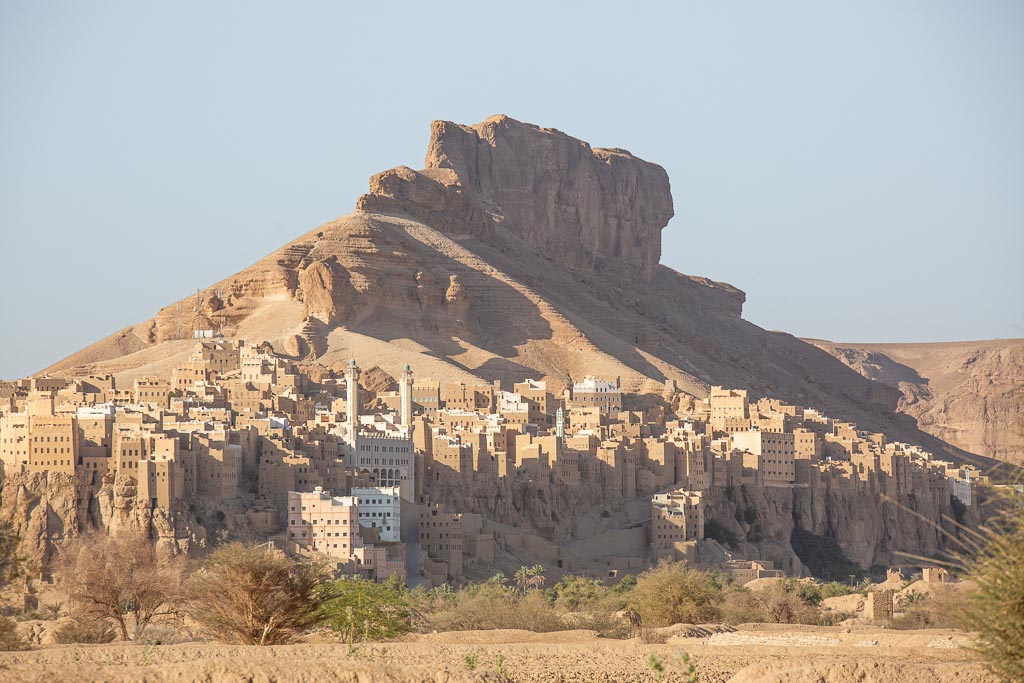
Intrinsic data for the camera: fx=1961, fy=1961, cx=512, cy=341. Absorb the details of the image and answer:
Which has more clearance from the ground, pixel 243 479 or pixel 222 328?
pixel 222 328

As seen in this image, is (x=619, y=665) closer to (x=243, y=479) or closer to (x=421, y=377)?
(x=243, y=479)

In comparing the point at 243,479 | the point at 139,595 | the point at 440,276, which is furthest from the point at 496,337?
the point at 139,595

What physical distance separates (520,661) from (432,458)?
48.7 meters

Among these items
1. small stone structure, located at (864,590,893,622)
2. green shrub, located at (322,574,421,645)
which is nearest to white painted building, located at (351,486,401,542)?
small stone structure, located at (864,590,893,622)

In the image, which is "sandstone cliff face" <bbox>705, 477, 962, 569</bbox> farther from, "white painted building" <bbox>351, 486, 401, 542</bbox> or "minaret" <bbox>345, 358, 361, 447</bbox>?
"white painted building" <bbox>351, 486, 401, 542</bbox>

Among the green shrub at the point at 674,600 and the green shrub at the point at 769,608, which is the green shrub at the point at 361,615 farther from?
the green shrub at the point at 769,608

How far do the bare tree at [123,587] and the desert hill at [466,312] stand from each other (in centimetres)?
5111

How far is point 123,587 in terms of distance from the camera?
45.7m

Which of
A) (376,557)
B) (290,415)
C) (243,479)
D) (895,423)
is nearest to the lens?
(376,557)

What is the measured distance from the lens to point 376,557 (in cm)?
6381

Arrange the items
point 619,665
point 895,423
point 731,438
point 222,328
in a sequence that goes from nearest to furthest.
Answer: point 619,665 → point 731,438 → point 222,328 → point 895,423

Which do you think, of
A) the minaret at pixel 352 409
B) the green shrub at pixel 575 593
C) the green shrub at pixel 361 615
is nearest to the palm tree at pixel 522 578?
the green shrub at pixel 575 593

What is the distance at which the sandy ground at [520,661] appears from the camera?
2445cm

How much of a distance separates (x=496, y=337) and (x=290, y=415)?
4704 cm
